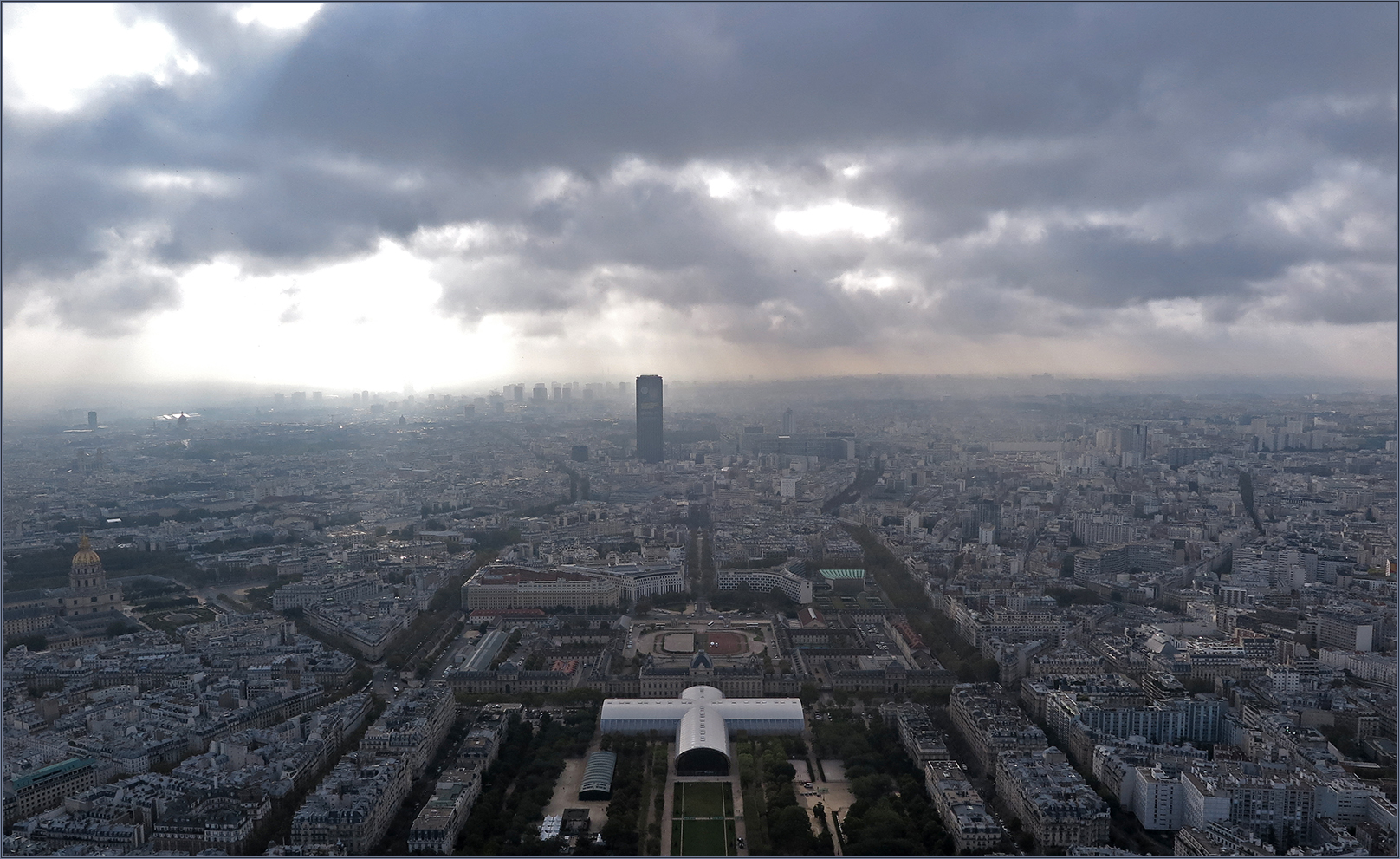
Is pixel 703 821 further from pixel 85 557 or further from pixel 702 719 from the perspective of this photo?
pixel 85 557

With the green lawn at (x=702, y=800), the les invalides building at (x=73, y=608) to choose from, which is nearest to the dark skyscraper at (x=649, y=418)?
the les invalides building at (x=73, y=608)

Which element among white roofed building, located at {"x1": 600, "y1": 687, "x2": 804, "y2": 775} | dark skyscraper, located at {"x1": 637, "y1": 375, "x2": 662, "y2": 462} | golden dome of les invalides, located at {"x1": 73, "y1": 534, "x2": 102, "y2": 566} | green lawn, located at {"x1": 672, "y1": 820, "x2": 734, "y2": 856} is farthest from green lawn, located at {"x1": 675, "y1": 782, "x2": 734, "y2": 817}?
dark skyscraper, located at {"x1": 637, "y1": 375, "x2": 662, "y2": 462}

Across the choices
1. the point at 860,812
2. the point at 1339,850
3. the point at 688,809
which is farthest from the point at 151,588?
Answer: the point at 1339,850

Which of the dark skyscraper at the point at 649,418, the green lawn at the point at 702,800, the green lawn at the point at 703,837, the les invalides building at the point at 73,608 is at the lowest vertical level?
the green lawn at the point at 702,800

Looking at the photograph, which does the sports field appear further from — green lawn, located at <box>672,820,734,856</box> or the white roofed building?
the white roofed building

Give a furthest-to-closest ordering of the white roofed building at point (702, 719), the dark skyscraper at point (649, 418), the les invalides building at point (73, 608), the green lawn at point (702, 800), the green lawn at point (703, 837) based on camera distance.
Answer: the dark skyscraper at point (649, 418), the les invalides building at point (73, 608), the white roofed building at point (702, 719), the green lawn at point (702, 800), the green lawn at point (703, 837)

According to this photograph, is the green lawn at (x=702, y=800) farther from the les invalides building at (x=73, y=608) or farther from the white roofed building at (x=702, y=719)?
the les invalides building at (x=73, y=608)
